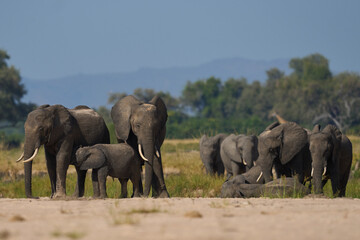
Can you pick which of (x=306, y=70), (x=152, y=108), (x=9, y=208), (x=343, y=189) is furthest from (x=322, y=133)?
(x=306, y=70)

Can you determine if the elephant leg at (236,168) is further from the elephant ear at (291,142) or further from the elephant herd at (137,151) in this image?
the elephant ear at (291,142)

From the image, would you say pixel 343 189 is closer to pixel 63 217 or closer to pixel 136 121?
pixel 136 121

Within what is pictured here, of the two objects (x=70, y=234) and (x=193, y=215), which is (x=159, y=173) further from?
(x=70, y=234)

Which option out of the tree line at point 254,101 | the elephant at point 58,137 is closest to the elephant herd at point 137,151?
the elephant at point 58,137

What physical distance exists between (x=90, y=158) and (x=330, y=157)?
4.30 m

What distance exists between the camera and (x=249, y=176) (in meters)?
14.3

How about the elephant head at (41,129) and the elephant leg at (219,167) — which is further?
the elephant leg at (219,167)

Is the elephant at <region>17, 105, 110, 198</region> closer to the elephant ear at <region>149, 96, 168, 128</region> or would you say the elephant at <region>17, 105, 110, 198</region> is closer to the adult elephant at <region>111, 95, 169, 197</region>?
the adult elephant at <region>111, 95, 169, 197</region>

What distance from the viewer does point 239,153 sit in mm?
18781

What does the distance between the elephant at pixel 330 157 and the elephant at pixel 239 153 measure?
4.00 meters

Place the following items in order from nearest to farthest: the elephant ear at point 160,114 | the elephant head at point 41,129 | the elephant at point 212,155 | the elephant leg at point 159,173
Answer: the elephant head at point 41,129, the elephant leg at point 159,173, the elephant ear at point 160,114, the elephant at point 212,155

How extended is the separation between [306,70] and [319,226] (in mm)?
76346

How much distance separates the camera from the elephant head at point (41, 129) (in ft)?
38.0

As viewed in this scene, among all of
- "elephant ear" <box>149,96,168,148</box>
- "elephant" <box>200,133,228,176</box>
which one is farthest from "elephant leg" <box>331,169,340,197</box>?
"elephant" <box>200,133,228,176</box>
